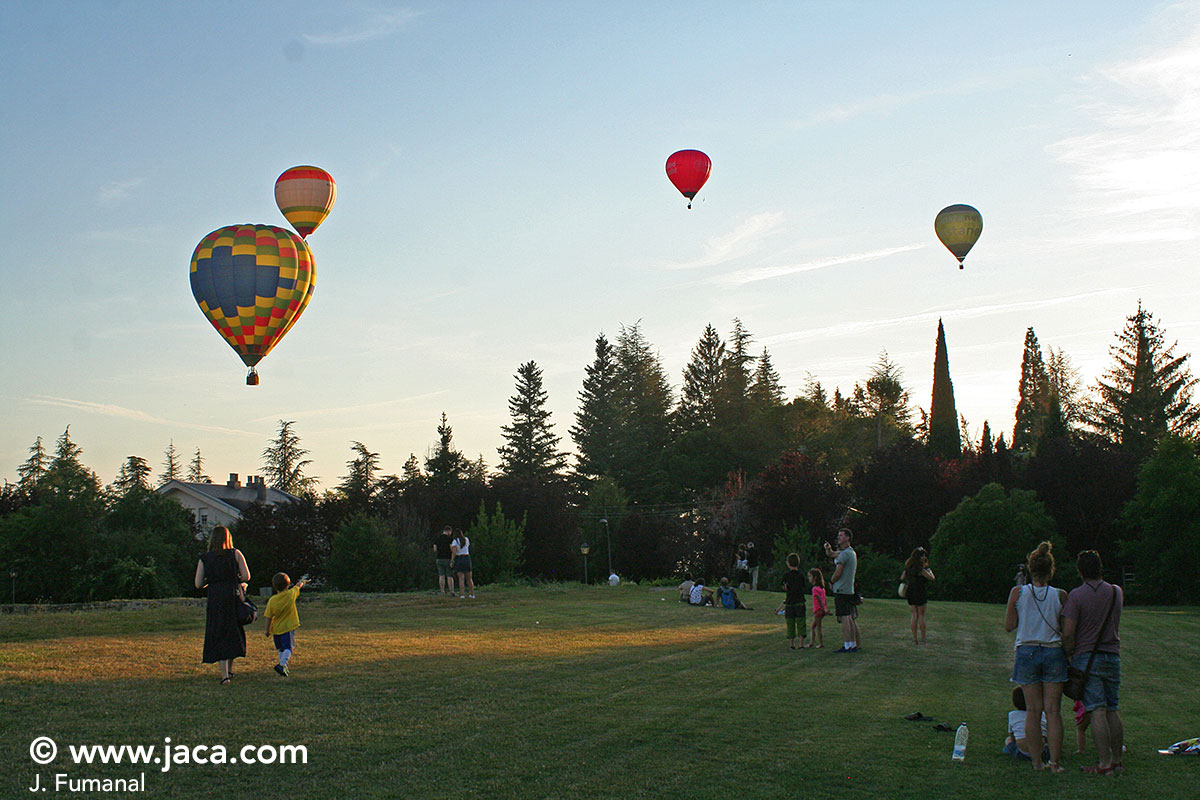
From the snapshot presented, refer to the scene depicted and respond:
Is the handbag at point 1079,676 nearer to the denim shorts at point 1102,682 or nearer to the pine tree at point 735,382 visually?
the denim shorts at point 1102,682

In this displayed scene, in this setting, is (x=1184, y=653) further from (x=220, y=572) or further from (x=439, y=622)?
(x=220, y=572)

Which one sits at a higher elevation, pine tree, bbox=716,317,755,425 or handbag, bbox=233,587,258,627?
pine tree, bbox=716,317,755,425

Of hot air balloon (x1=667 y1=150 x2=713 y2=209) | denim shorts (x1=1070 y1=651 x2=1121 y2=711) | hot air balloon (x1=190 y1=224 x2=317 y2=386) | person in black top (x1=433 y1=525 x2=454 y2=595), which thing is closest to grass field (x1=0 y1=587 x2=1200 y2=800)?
denim shorts (x1=1070 y1=651 x2=1121 y2=711)

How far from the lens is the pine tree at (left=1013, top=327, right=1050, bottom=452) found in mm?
77000

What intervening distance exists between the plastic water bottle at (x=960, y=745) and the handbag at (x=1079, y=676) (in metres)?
0.95

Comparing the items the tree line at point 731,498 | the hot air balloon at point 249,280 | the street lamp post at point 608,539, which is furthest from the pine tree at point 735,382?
the hot air balloon at point 249,280

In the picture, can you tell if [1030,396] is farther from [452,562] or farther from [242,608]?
[242,608]

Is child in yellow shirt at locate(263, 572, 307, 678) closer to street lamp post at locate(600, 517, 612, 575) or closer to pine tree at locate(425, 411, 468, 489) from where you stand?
street lamp post at locate(600, 517, 612, 575)

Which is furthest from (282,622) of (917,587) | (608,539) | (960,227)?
(608,539)

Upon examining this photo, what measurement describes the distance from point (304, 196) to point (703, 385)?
235ft

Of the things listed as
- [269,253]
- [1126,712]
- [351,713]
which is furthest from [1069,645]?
[269,253]

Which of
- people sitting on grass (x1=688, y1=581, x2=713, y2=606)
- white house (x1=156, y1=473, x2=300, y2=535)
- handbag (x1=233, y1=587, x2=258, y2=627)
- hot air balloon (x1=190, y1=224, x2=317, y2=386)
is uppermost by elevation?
hot air balloon (x1=190, y1=224, x2=317, y2=386)

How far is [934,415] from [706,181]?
1489 inches

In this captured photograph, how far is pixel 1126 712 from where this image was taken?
1193 centimetres
